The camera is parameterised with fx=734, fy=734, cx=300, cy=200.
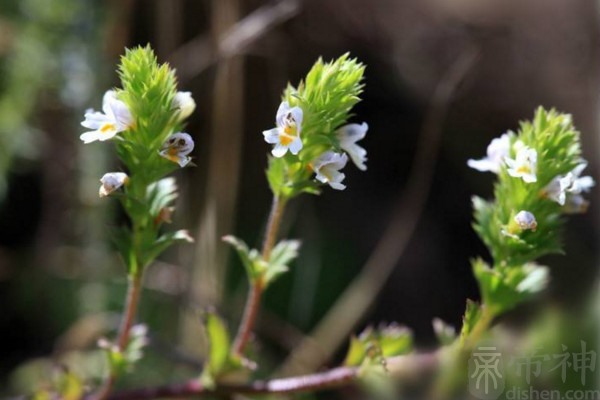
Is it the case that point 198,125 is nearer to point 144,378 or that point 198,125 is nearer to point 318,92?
point 144,378

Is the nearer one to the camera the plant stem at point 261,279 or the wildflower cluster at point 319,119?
the wildflower cluster at point 319,119

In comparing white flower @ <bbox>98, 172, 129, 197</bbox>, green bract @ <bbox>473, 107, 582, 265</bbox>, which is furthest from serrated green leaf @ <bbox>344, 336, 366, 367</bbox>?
white flower @ <bbox>98, 172, 129, 197</bbox>

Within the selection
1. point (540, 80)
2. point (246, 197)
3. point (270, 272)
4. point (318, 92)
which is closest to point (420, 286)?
point (246, 197)

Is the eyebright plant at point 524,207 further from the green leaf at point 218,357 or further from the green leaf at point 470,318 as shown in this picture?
the green leaf at point 218,357

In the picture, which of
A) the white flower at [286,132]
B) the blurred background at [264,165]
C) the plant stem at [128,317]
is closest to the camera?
the white flower at [286,132]

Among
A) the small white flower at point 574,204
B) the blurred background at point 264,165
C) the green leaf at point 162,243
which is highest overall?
the blurred background at point 264,165

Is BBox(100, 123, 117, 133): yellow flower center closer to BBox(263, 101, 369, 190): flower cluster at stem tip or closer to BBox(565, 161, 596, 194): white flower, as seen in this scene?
BBox(263, 101, 369, 190): flower cluster at stem tip

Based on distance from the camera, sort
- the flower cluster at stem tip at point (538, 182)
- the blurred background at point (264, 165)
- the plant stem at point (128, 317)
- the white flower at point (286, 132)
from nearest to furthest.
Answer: the white flower at point (286, 132) < the flower cluster at stem tip at point (538, 182) < the plant stem at point (128, 317) < the blurred background at point (264, 165)

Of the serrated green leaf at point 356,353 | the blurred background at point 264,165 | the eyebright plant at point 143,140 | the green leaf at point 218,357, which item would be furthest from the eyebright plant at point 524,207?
the blurred background at point 264,165
